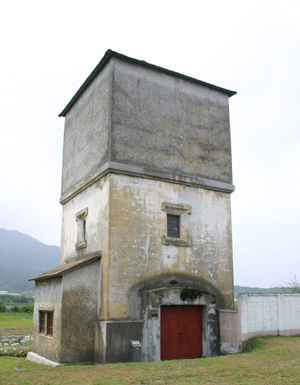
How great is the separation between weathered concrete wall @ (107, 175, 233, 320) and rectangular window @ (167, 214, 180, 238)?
0.20 m

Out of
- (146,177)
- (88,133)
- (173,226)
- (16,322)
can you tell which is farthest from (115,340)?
(16,322)

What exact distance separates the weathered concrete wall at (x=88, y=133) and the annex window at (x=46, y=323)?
5.10 m

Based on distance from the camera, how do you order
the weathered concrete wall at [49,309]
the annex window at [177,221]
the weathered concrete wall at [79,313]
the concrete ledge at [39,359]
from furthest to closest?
1. the annex window at [177,221]
2. the weathered concrete wall at [49,309]
3. the concrete ledge at [39,359]
4. the weathered concrete wall at [79,313]

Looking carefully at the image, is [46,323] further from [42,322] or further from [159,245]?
[159,245]

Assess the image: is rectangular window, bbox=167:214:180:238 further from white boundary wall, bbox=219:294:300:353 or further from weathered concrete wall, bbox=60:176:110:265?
white boundary wall, bbox=219:294:300:353

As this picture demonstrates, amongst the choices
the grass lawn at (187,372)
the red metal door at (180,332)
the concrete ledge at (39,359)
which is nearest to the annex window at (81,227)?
the concrete ledge at (39,359)

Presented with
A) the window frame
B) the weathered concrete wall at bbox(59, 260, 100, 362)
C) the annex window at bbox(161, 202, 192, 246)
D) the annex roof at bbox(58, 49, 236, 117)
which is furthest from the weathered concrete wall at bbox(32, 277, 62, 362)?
the annex roof at bbox(58, 49, 236, 117)

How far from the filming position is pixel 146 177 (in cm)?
1366

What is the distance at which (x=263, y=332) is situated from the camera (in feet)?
44.6

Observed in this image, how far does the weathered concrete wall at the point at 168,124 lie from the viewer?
542 inches

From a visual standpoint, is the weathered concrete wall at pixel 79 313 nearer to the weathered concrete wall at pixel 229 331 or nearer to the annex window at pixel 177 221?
the annex window at pixel 177 221

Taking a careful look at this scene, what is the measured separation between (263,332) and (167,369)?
5.28 meters

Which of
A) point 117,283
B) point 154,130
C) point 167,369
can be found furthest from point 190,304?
point 154,130

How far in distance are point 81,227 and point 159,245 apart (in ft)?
11.5
